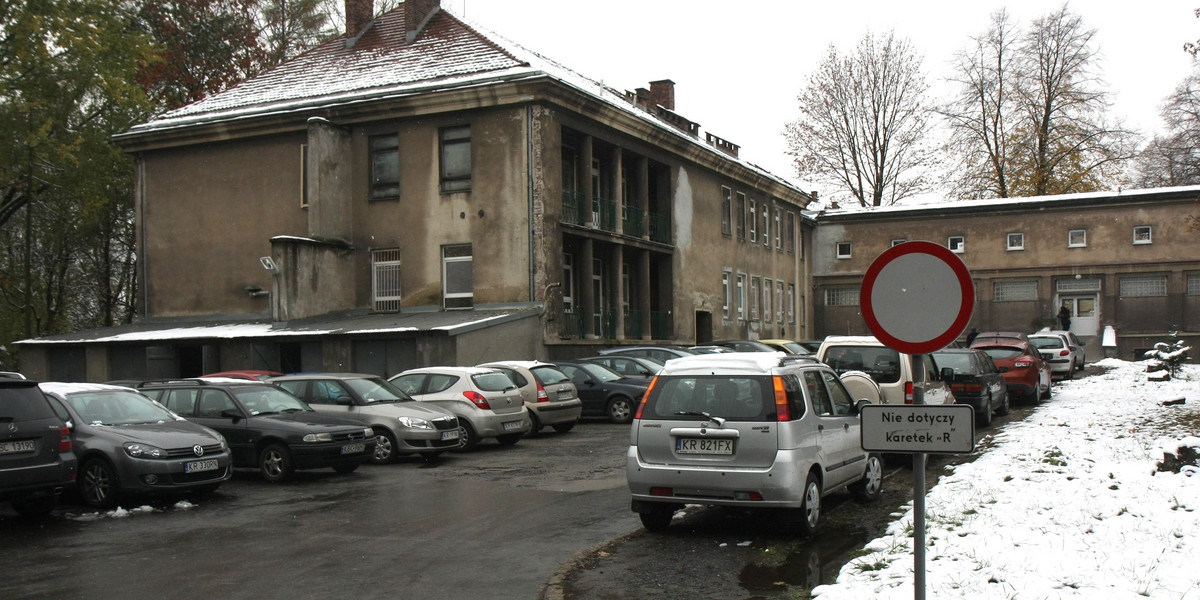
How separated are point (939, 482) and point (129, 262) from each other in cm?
3947

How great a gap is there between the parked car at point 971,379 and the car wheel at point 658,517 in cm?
974

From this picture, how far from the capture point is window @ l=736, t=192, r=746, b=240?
45.7 m

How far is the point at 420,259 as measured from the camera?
31016 mm

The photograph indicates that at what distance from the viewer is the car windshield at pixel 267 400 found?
605 inches

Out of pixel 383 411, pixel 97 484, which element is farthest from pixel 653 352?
pixel 97 484

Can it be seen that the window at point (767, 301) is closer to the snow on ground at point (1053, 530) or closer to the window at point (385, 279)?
the window at point (385, 279)

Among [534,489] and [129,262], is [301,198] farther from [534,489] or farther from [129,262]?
[534,489]

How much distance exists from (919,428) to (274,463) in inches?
453

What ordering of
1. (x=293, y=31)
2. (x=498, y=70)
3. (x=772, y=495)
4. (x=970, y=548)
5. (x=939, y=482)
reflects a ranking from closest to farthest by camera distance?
(x=970, y=548), (x=772, y=495), (x=939, y=482), (x=498, y=70), (x=293, y=31)

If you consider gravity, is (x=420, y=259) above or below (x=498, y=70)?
below

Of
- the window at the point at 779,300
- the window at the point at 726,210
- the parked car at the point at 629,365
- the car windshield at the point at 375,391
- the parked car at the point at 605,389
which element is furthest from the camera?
the window at the point at 779,300

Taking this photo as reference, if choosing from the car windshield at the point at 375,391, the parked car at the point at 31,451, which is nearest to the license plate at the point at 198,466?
the parked car at the point at 31,451

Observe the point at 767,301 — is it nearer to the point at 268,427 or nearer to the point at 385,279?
the point at 385,279

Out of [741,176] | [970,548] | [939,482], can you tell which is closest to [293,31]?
[741,176]
